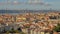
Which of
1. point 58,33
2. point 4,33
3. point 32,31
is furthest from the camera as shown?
point 32,31

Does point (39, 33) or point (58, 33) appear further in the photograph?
point (39, 33)

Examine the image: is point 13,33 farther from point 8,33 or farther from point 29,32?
point 29,32

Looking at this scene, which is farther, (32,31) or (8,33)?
(32,31)

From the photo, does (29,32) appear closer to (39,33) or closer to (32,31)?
(32,31)

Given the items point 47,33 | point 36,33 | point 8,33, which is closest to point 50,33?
point 47,33

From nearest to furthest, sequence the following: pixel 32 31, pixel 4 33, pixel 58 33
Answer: pixel 58 33
pixel 4 33
pixel 32 31

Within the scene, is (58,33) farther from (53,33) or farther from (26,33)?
(26,33)

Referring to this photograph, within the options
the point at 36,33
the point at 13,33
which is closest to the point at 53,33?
the point at 36,33
